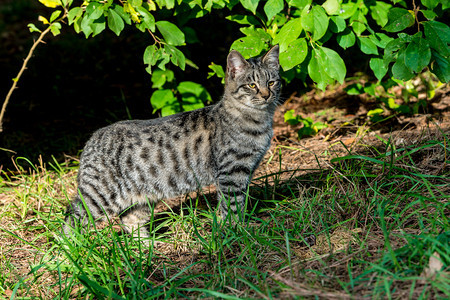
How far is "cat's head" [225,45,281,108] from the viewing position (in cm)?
409

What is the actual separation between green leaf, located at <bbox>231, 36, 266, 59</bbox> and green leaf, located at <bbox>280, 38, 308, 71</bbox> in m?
0.36

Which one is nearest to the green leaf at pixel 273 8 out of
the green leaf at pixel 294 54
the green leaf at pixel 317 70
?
Result: the green leaf at pixel 294 54

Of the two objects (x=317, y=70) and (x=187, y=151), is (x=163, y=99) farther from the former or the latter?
(x=317, y=70)

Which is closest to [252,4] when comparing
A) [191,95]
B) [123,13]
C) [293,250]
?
[123,13]

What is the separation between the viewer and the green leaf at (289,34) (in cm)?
387

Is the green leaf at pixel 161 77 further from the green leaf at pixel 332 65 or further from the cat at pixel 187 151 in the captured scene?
the green leaf at pixel 332 65

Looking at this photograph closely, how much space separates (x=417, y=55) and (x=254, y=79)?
1.32 metres

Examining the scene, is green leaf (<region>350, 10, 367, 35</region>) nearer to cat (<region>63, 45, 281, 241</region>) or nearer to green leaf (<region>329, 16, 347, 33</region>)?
green leaf (<region>329, 16, 347, 33</region>)

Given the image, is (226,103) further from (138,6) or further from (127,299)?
(127,299)

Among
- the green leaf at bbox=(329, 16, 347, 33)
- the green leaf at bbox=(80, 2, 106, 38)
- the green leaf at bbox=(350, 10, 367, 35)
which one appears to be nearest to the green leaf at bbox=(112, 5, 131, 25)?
the green leaf at bbox=(80, 2, 106, 38)

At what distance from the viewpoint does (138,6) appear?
13.1ft

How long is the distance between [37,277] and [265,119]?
219 cm

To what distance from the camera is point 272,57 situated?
4207 mm

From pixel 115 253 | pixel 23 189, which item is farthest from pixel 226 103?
pixel 23 189
